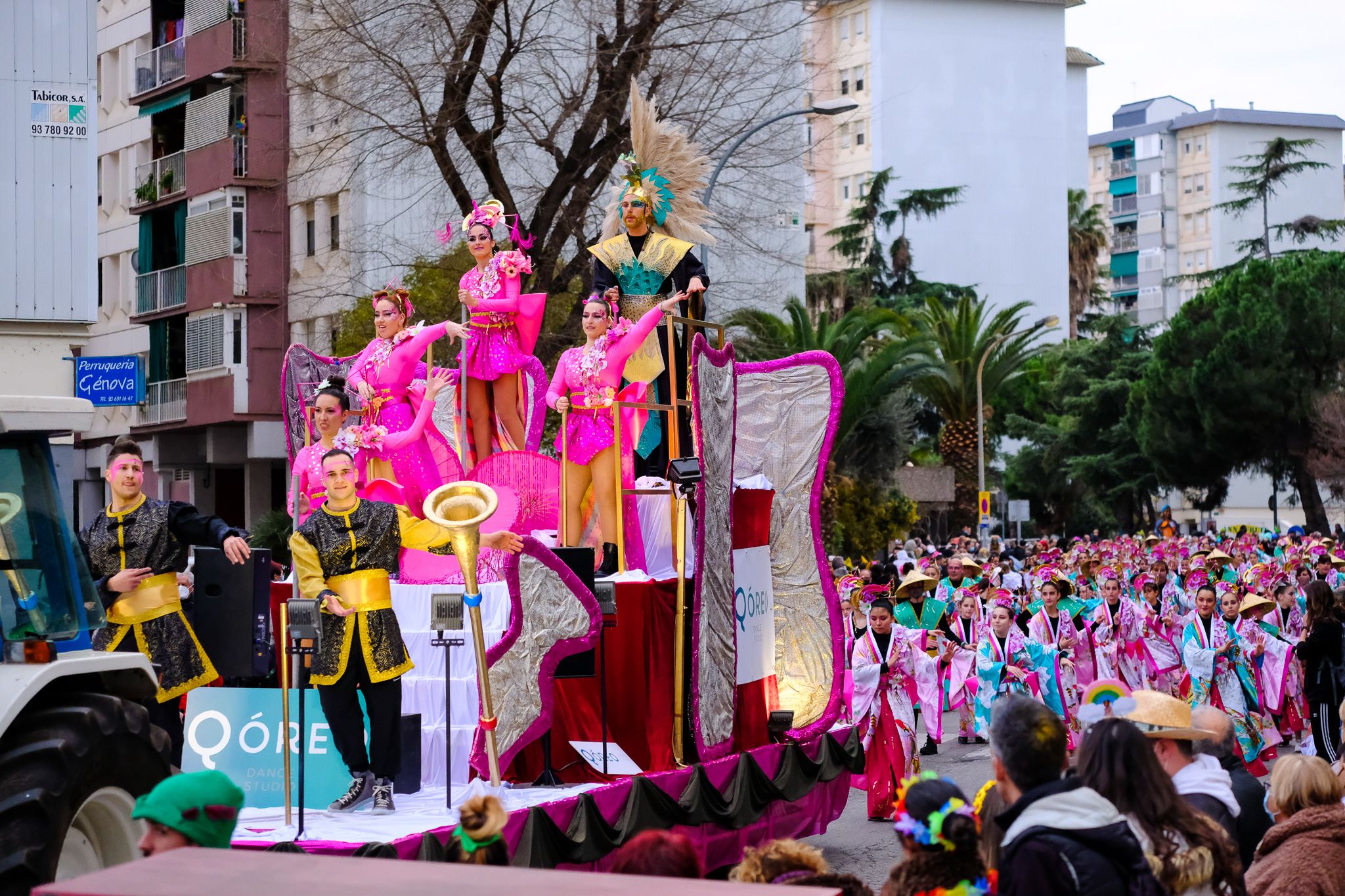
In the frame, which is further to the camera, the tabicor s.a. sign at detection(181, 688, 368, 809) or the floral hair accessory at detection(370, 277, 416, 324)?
the floral hair accessory at detection(370, 277, 416, 324)

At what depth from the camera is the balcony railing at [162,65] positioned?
37.7 m

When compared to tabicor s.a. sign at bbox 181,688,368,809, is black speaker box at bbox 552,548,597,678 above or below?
above

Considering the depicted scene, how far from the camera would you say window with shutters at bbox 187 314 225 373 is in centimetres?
3659

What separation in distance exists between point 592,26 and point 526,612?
1431 centimetres

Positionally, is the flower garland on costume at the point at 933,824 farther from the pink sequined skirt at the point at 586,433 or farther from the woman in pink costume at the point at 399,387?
the woman in pink costume at the point at 399,387

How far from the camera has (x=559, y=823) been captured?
850 cm

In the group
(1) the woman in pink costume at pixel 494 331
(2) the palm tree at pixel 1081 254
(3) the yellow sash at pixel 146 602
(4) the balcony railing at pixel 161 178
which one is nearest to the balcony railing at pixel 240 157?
(4) the balcony railing at pixel 161 178

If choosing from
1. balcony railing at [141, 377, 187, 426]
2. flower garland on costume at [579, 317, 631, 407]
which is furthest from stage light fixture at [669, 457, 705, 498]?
balcony railing at [141, 377, 187, 426]

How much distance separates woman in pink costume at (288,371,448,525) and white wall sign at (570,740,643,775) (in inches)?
79.7

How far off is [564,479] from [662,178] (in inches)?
98.6

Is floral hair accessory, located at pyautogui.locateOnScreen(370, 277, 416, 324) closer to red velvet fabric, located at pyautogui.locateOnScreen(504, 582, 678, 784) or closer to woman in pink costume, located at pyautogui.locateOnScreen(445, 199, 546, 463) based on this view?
woman in pink costume, located at pyautogui.locateOnScreen(445, 199, 546, 463)

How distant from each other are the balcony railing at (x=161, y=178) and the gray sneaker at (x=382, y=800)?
3142 cm

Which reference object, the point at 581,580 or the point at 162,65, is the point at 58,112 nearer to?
the point at 581,580

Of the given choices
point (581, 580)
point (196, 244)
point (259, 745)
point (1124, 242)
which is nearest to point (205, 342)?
point (196, 244)
